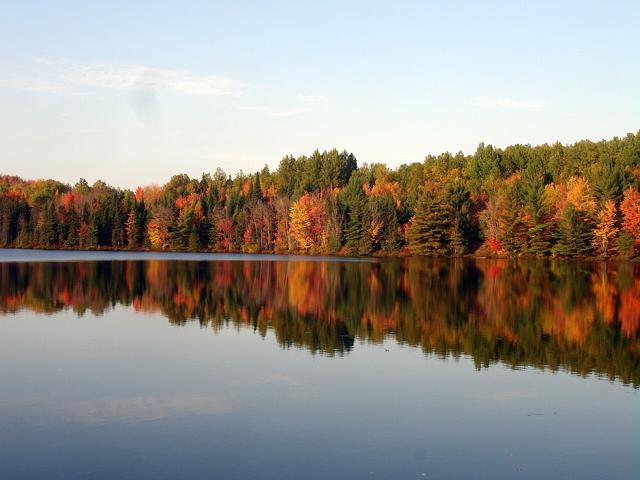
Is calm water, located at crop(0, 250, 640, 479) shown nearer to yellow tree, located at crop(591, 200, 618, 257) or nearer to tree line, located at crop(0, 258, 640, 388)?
tree line, located at crop(0, 258, 640, 388)

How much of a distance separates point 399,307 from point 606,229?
58.7 metres

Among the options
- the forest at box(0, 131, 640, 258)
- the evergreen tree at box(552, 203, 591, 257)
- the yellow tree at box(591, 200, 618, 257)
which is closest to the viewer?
the yellow tree at box(591, 200, 618, 257)

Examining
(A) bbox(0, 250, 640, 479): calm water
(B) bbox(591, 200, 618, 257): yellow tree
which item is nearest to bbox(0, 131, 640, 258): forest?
(B) bbox(591, 200, 618, 257): yellow tree

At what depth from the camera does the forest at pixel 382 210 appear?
3469 inches

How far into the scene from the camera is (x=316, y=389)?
55.0ft

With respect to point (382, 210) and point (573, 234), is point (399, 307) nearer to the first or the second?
point (573, 234)

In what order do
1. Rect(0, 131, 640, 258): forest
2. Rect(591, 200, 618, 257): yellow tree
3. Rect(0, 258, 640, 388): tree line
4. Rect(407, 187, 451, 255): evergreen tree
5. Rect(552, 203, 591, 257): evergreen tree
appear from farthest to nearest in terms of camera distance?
Rect(407, 187, 451, 255): evergreen tree → Rect(0, 131, 640, 258): forest → Rect(552, 203, 591, 257): evergreen tree → Rect(591, 200, 618, 257): yellow tree → Rect(0, 258, 640, 388): tree line

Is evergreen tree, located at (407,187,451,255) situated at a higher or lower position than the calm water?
higher

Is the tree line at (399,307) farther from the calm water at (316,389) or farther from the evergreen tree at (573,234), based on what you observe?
the evergreen tree at (573,234)

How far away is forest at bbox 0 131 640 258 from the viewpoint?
88.1m

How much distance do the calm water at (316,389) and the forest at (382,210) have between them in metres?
55.0

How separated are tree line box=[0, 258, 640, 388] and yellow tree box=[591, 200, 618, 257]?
102 feet

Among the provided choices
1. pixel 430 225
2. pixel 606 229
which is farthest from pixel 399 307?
pixel 430 225

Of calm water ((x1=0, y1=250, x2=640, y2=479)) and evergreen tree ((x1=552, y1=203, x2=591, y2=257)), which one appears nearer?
calm water ((x1=0, y1=250, x2=640, y2=479))
